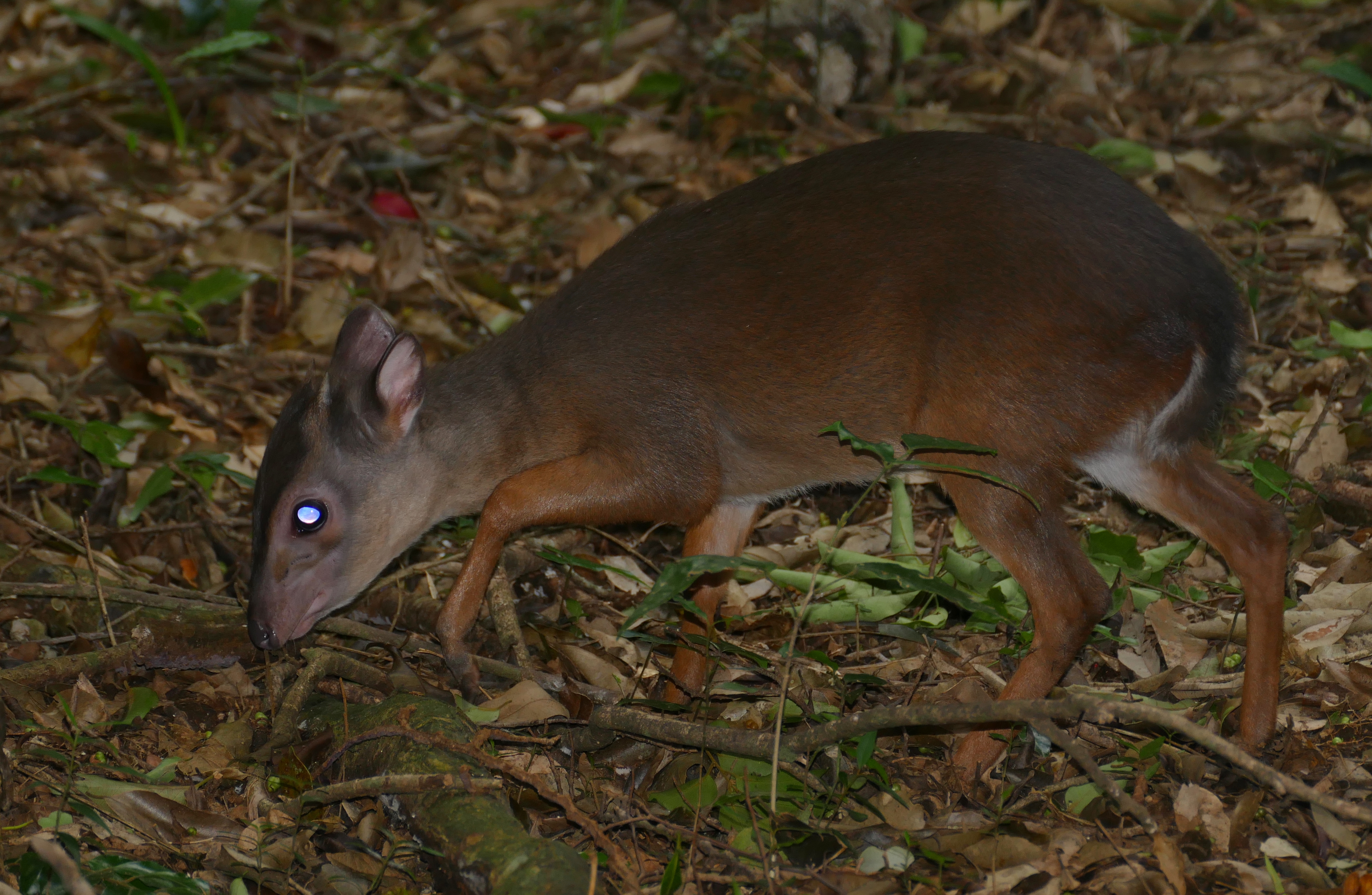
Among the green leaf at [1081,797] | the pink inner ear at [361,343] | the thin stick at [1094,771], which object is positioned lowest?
the green leaf at [1081,797]

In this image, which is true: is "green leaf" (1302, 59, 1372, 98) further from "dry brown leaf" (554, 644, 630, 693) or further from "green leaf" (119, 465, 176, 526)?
"green leaf" (119, 465, 176, 526)

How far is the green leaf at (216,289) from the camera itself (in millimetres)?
6414

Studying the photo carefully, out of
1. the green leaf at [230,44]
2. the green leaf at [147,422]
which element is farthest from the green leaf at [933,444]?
the green leaf at [230,44]

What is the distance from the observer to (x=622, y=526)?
18.0ft

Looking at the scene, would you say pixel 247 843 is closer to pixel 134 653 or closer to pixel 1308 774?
pixel 134 653

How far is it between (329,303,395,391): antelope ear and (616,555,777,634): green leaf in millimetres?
1756

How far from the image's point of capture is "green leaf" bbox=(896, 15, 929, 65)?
8.11 meters

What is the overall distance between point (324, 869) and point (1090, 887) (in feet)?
6.56

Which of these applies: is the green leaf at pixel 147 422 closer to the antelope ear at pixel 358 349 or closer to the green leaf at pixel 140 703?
the antelope ear at pixel 358 349

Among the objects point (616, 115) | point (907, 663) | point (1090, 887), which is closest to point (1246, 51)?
point (616, 115)

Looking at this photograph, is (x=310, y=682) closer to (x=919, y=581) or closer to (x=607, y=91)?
(x=919, y=581)

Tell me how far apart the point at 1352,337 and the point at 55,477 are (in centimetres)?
509

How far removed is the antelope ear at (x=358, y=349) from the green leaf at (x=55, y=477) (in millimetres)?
1267

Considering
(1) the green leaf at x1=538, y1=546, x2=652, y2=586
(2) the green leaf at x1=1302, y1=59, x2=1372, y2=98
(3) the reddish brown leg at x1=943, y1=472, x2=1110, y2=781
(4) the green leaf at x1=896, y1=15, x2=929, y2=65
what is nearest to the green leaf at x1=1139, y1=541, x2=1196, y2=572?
(3) the reddish brown leg at x1=943, y1=472, x2=1110, y2=781
